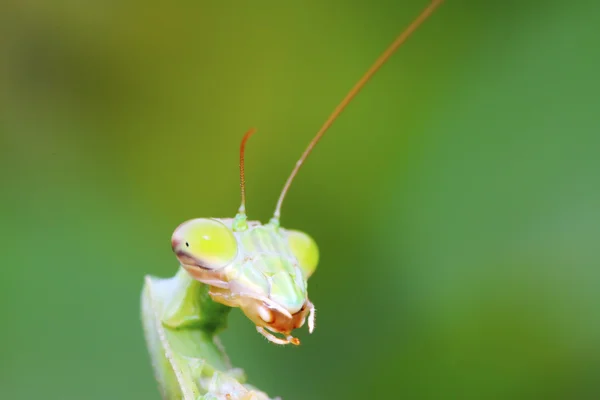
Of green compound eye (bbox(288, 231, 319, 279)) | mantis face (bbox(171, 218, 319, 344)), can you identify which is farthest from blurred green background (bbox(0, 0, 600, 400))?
mantis face (bbox(171, 218, 319, 344))

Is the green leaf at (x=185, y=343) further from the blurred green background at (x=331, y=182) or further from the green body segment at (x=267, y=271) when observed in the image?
the blurred green background at (x=331, y=182)

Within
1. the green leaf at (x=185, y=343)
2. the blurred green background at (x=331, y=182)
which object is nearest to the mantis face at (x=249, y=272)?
the green leaf at (x=185, y=343)

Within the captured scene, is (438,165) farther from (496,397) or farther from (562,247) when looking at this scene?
(496,397)

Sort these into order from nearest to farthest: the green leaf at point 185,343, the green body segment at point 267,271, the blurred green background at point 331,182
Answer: the green body segment at point 267,271, the green leaf at point 185,343, the blurred green background at point 331,182

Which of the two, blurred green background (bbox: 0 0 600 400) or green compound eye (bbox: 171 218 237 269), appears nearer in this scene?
green compound eye (bbox: 171 218 237 269)

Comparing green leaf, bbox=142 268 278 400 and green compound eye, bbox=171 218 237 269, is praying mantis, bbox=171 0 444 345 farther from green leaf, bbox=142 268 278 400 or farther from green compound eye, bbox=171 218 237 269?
green leaf, bbox=142 268 278 400

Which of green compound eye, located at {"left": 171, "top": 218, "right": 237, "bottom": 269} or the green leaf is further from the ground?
green compound eye, located at {"left": 171, "top": 218, "right": 237, "bottom": 269}

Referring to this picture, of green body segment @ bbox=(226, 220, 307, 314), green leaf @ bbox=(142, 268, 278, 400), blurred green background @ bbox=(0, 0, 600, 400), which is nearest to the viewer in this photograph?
green body segment @ bbox=(226, 220, 307, 314)
